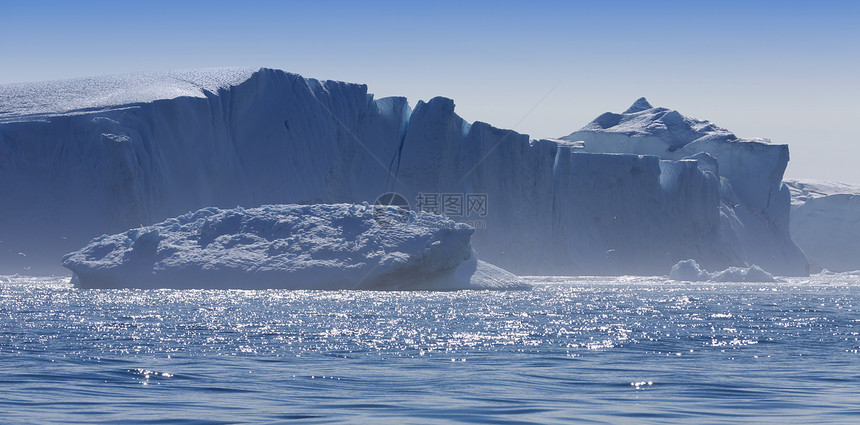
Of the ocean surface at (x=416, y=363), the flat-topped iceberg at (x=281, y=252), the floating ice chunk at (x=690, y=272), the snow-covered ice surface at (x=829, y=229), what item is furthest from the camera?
the snow-covered ice surface at (x=829, y=229)

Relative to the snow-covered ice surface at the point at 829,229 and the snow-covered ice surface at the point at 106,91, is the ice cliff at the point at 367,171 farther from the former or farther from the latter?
the snow-covered ice surface at the point at 829,229

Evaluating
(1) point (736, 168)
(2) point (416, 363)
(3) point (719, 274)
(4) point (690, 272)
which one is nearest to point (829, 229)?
(1) point (736, 168)

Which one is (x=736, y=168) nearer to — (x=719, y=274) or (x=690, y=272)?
(x=719, y=274)

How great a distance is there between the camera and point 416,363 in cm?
1184

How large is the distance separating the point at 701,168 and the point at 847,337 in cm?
3603

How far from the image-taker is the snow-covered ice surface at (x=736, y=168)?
53.3 metres

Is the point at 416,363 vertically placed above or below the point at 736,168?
below

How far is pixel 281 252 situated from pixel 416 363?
1504cm

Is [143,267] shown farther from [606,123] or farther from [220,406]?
[606,123]

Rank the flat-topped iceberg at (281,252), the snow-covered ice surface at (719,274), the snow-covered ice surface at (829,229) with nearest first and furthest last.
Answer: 1. the flat-topped iceberg at (281,252)
2. the snow-covered ice surface at (719,274)
3. the snow-covered ice surface at (829,229)

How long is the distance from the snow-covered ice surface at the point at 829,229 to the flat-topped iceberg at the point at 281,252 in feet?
133

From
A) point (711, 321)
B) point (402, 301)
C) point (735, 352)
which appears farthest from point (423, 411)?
A: point (402, 301)

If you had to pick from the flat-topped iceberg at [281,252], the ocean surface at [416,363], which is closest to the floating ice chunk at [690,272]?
the flat-topped iceberg at [281,252]

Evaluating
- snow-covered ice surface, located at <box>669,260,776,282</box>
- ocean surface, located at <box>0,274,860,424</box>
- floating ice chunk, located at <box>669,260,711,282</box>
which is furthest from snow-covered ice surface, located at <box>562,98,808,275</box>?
ocean surface, located at <box>0,274,860,424</box>
